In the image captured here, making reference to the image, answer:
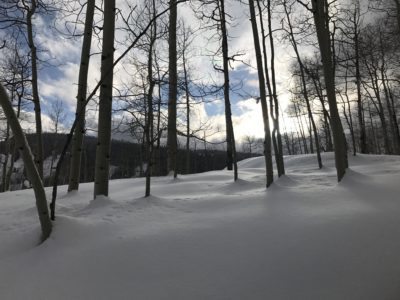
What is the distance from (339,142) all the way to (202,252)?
430 cm

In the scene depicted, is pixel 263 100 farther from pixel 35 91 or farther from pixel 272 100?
pixel 35 91

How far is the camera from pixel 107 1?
572 cm

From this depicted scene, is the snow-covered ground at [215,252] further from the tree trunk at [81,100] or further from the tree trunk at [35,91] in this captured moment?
the tree trunk at [35,91]

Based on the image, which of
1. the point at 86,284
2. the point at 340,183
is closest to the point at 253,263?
the point at 86,284

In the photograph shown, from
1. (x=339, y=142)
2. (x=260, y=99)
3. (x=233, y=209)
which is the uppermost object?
(x=260, y=99)

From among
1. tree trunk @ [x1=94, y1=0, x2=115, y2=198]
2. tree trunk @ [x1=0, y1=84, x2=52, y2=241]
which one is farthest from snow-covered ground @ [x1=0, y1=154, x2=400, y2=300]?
tree trunk @ [x1=94, y1=0, x2=115, y2=198]

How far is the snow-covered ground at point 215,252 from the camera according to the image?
2543mm

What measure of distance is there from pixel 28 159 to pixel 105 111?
2.15 m

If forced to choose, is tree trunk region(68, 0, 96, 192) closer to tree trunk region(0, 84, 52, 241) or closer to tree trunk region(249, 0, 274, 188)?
tree trunk region(0, 84, 52, 241)

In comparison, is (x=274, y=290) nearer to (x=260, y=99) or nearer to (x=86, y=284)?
(x=86, y=284)

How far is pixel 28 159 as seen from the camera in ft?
11.1

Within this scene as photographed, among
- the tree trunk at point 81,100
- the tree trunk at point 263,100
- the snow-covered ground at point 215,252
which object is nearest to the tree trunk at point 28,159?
the snow-covered ground at point 215,252

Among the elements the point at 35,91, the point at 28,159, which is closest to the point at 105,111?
the point at 28,159

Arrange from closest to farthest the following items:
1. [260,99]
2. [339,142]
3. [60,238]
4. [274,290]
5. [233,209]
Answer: [274,290] < [60,238] < [233,209] < [339,142] < [260,99]
